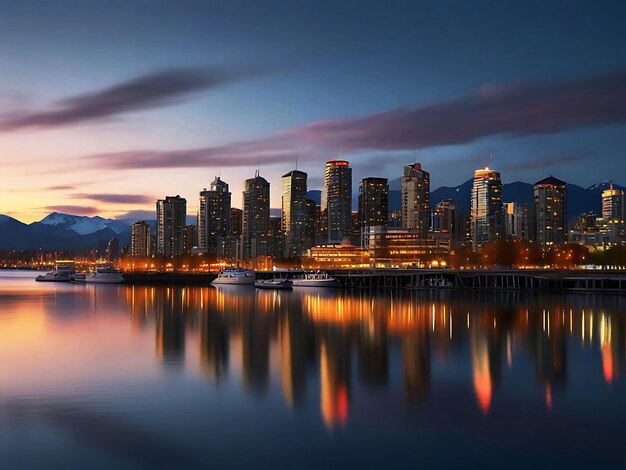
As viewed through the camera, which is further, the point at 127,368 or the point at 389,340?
the point at 389,340

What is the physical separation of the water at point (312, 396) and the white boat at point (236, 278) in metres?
104

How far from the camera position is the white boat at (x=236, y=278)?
6216 inches

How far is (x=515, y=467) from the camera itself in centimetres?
1798

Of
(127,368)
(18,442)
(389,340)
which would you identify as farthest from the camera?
(389,340)

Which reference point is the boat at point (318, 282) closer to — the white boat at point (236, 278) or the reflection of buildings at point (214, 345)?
the white boat at point (236, 278)

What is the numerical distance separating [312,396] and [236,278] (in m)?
134

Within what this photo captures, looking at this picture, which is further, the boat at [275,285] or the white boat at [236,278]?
the white boat at [236,278]

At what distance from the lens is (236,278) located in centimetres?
15950

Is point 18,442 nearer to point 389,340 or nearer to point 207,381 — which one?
point 207,381

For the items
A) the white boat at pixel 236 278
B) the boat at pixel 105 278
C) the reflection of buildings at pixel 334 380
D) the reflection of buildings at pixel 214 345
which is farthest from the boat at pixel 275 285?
the reflection of buildings at pixel 334 380

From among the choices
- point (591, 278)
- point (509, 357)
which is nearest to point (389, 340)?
point (509, 357)

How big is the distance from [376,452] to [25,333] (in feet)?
129

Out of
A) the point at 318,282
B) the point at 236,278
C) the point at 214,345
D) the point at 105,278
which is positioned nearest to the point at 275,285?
the point at 318,282

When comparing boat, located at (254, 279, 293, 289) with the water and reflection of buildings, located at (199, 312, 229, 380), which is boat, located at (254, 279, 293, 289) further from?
the water
